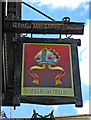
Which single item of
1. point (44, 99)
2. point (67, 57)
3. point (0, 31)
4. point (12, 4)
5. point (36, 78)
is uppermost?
point (12, 4)

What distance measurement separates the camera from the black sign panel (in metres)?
7.02

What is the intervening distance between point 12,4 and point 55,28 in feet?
8.42

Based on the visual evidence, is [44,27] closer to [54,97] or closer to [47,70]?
[47,70]

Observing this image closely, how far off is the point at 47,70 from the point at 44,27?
4.12 ft

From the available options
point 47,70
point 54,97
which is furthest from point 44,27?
point 54,97

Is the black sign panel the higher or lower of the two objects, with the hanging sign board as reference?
higher

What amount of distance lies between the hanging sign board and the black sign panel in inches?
17.0

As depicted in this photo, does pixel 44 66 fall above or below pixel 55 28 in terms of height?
below

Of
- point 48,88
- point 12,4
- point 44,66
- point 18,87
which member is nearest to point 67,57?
point 44,66

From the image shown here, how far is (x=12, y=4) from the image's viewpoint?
8.95m

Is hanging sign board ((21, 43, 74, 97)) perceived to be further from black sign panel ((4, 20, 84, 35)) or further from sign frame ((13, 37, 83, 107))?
black sign panel ((4, 20, 84, 35))

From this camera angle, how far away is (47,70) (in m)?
6.80

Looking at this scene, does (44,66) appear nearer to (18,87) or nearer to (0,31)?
(18,87)

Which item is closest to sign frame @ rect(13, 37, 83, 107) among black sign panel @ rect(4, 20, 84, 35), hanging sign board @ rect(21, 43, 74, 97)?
hanging sign board @ rect(21, 43, 74, 97)
